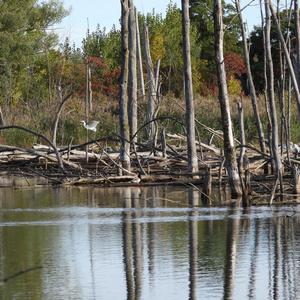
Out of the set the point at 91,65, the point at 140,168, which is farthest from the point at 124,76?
the point at 91,65

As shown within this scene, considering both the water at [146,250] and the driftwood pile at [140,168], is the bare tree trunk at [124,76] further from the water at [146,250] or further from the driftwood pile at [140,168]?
the water at [146,250]

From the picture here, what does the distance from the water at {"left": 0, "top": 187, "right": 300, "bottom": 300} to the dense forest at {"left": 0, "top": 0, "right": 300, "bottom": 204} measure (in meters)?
2.35

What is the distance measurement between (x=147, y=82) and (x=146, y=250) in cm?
1923

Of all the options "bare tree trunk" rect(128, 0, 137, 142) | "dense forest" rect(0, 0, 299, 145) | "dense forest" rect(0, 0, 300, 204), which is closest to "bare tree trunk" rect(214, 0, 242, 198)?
"dense forest" rect(0, 0, 300, 204)

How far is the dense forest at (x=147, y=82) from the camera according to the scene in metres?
27.6

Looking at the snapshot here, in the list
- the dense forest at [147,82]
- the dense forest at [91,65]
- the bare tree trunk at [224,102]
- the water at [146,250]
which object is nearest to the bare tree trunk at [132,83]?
the dense forest at [147,82]

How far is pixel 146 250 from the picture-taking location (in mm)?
15406

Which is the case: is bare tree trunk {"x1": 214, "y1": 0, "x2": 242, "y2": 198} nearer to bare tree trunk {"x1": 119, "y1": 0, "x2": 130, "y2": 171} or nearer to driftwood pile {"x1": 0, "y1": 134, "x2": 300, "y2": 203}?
driftwood pile {"x1": 0, "y1": 134, "x2": 300, "y2": 203}

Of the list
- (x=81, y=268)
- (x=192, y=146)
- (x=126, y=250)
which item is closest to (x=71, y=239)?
(x=126, y=250)

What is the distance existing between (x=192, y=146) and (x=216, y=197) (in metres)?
3.45

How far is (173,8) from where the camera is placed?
69312 mm

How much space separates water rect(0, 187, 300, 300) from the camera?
12.4 m

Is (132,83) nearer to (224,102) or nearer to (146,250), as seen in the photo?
(224,102)

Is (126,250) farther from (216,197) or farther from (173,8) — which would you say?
(173,8)
